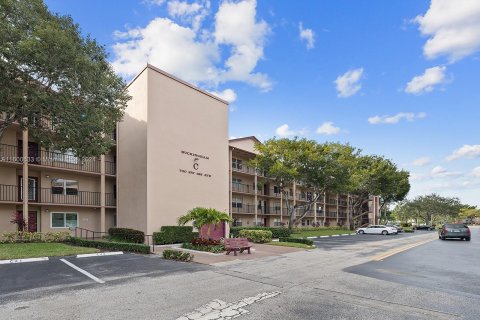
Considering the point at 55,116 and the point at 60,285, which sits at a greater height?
the point at 55,116

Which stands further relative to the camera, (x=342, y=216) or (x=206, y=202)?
(x=342, y=216)

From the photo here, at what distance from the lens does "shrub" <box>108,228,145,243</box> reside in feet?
69.8

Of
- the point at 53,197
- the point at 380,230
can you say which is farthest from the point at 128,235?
the point at 380,230

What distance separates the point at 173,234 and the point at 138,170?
4994 millimetres

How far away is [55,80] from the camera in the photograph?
16.3 m

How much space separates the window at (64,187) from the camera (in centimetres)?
2353

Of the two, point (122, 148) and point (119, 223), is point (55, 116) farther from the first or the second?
point (119, 223)

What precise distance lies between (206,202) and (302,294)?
61.9 ft

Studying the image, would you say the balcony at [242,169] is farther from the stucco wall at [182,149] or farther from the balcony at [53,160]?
the balcony at [53,160]

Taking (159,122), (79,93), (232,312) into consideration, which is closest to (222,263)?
(232,312)

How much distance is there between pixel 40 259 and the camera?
13883 mm

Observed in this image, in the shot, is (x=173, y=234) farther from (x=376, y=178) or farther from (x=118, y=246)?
(x=376, y=178)

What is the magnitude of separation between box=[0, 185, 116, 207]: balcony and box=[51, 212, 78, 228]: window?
3.03 feet

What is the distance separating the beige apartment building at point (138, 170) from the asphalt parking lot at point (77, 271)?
27.7 feet
